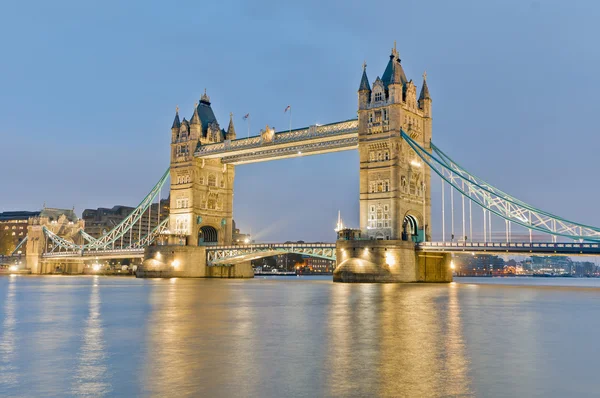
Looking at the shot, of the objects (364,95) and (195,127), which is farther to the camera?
(195,127)

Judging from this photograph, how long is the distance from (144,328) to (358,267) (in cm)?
4285

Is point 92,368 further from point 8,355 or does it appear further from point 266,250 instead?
point 266,250

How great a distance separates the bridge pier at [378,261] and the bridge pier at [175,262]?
990 inches

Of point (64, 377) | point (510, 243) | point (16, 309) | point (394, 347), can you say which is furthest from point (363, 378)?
point (510, 243)

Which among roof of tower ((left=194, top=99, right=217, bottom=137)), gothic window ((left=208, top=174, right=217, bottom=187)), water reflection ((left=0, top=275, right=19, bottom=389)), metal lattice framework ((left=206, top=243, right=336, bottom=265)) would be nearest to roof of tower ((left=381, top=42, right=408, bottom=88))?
metal lattice framework ((left=206, top=243, right=336, bottom=265))

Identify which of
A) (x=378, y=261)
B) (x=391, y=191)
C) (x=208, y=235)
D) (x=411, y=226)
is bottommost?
(x=378, y=261)

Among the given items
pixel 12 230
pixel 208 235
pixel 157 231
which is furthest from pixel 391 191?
pixel 12 230

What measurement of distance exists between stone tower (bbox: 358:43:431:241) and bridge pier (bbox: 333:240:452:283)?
2.18 metres

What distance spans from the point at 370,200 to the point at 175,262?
29.7 m

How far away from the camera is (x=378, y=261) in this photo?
196 ft

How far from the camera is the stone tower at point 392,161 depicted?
63.1 metres

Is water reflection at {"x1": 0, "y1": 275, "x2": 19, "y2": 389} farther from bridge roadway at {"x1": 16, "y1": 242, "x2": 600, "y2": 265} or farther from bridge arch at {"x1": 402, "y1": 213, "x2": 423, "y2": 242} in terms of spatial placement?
bridge arch at {"x1": 402, "y1": 213, "x2": 423, "y2": 242}

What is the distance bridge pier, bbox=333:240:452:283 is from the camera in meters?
59.7

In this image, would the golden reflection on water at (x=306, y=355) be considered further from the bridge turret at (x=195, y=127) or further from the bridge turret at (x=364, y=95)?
the bridge turret at (x=195, y=127)
